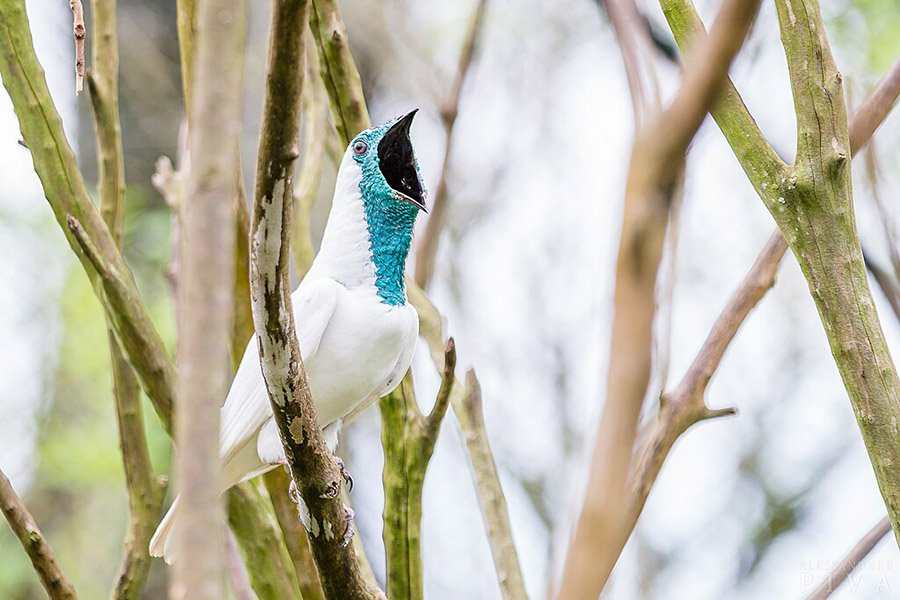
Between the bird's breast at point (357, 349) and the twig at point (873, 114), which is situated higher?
the twig at point (873, 114)

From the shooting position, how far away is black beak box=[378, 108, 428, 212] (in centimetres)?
211

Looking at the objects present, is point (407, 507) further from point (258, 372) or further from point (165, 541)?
point (165, 541)

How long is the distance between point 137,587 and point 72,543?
124 inches

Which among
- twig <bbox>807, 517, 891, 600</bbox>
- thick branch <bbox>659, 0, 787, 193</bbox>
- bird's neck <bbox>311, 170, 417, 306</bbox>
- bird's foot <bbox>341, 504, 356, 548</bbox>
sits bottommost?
twig <bbox>807, 517, 891, 600</bbox>

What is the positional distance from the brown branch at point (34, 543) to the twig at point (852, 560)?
1.23 meters

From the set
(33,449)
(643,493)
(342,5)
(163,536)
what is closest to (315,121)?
(163,536)

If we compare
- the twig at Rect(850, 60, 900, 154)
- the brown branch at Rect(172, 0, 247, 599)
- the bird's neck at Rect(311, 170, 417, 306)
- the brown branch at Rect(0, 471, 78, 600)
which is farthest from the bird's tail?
the brown branch at Rect(172, 0, 247, 599)

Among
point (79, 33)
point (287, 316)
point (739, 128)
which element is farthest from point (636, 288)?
point (79, 33)

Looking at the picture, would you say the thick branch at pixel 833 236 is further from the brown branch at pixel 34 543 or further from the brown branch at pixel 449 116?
the brown branch at pixel 34 543

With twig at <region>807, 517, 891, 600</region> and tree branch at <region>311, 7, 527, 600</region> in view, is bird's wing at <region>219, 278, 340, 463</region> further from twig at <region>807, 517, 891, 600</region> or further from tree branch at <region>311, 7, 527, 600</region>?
twig at <region>807, 517, 891, 600</region>

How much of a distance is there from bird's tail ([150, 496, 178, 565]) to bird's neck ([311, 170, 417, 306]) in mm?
563

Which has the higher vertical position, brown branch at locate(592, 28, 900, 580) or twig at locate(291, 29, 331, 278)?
twig at locate(291, 29, 331, 278)

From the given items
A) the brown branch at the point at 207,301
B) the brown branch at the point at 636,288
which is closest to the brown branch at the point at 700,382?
the brown branch at the point at 636,288

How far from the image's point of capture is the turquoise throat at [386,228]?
2104mm
